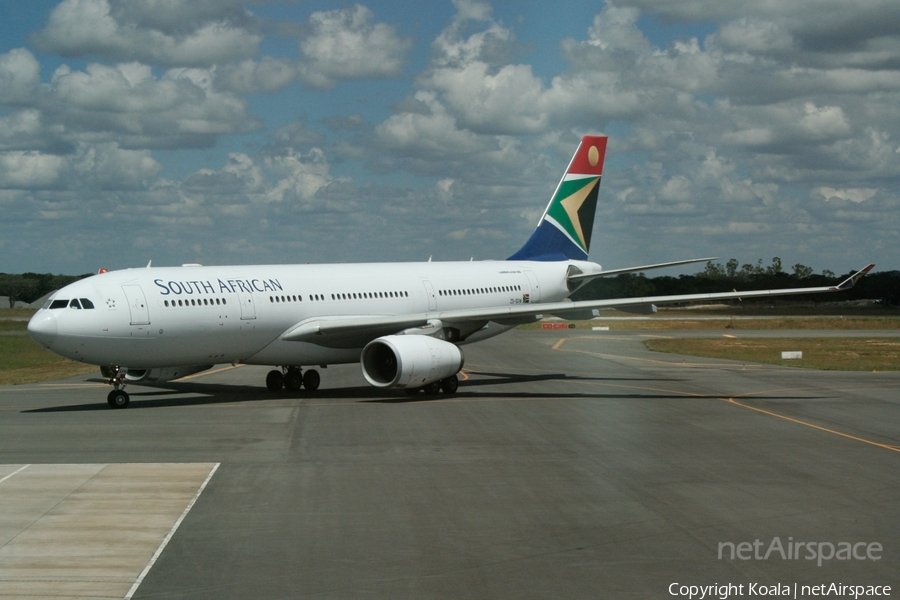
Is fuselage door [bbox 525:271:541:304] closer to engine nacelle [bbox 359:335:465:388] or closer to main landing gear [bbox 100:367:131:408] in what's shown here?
engine nacelle [bbox 359:335:465:388]

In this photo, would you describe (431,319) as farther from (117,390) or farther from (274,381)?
(117,390)

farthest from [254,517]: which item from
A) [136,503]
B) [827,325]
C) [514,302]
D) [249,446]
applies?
[827,325]

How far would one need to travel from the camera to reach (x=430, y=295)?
38312 millimetres

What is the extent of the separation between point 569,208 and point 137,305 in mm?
23425

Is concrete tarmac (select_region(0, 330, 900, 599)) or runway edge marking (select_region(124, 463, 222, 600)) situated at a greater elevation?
runway edge marking (select_region(124, 463, 222, 600))

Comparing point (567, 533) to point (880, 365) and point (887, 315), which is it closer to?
point (880, 365)

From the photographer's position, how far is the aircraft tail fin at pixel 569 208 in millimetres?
46031

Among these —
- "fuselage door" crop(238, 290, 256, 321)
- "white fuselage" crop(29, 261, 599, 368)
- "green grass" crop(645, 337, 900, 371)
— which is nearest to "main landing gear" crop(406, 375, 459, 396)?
"white fuselage" crop(29, 261, 599, 368)

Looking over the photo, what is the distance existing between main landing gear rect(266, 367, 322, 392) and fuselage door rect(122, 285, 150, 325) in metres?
7.34

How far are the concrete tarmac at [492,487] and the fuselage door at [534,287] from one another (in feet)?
28.8

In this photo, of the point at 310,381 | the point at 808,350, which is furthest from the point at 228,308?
the point at 808,350

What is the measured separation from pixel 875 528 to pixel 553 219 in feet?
108

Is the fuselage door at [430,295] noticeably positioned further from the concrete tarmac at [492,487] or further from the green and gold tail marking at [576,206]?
the green and gold tail marking at [576,206]

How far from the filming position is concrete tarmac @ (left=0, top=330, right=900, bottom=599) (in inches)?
476
